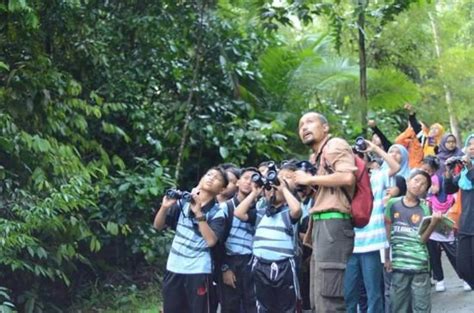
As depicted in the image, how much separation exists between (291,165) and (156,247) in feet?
10.0

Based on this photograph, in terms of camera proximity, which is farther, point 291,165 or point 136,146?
point 136,146

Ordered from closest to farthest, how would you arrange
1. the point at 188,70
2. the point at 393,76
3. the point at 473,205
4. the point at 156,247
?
the point at 473,205
the point at 156,247
the point at 188,70
the point at 393,76

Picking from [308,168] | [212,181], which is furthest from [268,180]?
[212,181]

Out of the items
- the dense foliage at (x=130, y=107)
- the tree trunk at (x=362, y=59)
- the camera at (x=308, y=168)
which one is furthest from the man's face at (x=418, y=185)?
the tree trunk at (x=362, y=59)

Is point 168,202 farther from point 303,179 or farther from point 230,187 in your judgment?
point 303,179

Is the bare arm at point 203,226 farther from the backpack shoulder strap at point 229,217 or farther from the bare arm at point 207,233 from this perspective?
the backpack shoulder strap at point 229,217

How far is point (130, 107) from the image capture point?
9062mm

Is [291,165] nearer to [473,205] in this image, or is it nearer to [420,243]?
[420,243]

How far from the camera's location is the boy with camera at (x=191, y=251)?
598 cm

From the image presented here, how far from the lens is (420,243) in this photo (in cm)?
645

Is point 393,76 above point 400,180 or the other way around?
above

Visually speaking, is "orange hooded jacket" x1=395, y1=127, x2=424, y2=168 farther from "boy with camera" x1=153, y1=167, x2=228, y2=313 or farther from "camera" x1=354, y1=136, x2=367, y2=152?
"boy with camera" x1=153, y1=167, x2=228, y2=313

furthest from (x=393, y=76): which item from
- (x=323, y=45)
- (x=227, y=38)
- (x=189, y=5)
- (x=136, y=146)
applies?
(x=136, y=146)

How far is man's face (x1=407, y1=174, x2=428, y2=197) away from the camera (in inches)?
257
